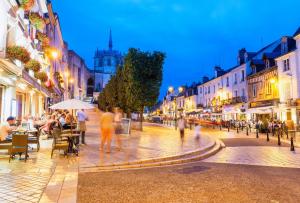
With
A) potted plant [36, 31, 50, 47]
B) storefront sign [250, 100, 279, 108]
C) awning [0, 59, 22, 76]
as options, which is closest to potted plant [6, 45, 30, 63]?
awning [0, 59, 22, 76]

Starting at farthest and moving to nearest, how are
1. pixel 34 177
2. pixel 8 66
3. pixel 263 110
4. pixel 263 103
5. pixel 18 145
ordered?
pixel 263 103, pixel 263 110, pixel 8 66, pixel 18 145, pixel 34 177

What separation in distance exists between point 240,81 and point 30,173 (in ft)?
117

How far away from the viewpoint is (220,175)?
7.12 m

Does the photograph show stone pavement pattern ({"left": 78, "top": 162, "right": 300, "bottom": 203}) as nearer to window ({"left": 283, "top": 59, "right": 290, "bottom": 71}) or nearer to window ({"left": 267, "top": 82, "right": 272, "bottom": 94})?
window ({"left": 283, "top": 59, "right": 290, "bottom": 71})

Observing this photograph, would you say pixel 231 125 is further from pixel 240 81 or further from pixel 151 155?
pixel 151 155

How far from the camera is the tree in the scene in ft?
73.9

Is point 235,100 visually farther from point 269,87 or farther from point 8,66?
point 8,66

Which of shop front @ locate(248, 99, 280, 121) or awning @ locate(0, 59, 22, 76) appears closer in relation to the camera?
awning @ locate(0, 59, 22, 76)

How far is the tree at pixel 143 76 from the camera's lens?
22516 mm

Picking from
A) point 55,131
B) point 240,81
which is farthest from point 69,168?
point 240,81

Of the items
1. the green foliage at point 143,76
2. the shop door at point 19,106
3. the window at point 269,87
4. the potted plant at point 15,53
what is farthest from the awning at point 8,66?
the window at point 269,87

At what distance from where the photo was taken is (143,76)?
897 inches

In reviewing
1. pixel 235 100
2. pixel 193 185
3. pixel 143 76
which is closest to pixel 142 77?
pixel 143 76

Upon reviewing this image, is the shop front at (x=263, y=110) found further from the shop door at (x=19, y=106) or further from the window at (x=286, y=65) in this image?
the shop door at (x=19, y=106)
